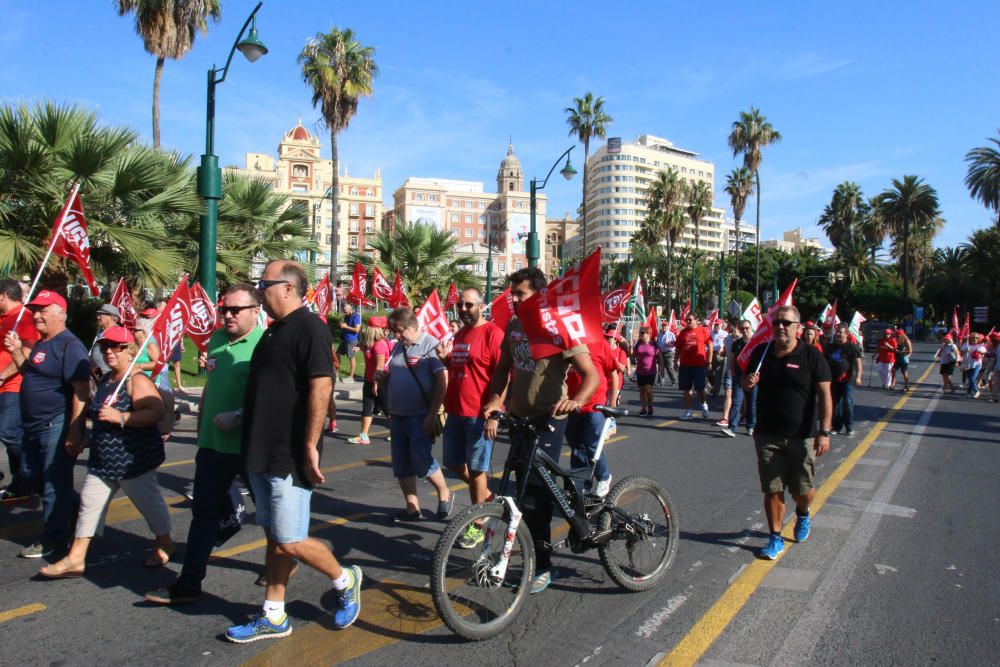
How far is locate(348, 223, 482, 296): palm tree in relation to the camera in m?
22.5

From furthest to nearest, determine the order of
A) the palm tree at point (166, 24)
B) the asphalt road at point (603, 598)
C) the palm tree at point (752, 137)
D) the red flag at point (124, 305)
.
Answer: the palm tree at point (752, 137) < the palm tree at point (166, 24) < the red flag at point (124, 305) < the asphalt road at point (603, 598)

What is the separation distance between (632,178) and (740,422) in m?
145

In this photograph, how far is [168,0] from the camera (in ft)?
70.5

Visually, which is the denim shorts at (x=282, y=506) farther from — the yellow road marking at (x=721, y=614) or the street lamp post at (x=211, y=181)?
the street lamp post at (x=211, y=181)

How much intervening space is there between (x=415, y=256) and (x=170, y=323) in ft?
51.3

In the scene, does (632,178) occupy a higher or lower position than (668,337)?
higher

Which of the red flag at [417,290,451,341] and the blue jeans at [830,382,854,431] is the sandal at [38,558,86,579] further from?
the blue jeans at [830,382,854,431]

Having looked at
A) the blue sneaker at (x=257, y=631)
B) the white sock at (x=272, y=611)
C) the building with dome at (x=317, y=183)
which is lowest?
the blue sneaker at (x=257, y=631)

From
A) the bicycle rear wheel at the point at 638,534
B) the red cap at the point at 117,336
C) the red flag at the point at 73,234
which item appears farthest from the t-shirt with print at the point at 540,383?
the red flag at the point at 73,234

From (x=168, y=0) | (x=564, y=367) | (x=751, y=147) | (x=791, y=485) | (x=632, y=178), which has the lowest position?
(x=791, y=485)

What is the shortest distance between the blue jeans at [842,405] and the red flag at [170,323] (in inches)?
349

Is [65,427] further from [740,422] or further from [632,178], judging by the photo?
[632,178]

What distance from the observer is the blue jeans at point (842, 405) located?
444 inches

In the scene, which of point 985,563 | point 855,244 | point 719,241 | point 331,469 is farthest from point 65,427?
point 719,241
